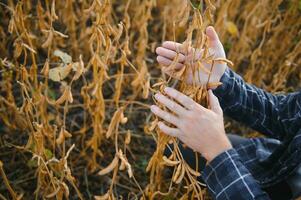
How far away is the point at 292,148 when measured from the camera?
854mm

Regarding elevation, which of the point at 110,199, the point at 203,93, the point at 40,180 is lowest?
the point at 40,180

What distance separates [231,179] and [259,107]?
0.87 feet

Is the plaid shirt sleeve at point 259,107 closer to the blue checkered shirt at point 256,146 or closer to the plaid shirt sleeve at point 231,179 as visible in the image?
the blue checkered shirt at point 256,146

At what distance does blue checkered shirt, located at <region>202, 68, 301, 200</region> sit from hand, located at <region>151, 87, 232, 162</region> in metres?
0.05

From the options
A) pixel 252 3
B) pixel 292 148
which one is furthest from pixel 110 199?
Result: pixel 252 3

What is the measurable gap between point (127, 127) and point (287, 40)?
2.35 ft

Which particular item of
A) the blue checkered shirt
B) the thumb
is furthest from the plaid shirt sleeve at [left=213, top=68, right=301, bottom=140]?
the thumb

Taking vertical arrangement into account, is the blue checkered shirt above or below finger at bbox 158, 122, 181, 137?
below

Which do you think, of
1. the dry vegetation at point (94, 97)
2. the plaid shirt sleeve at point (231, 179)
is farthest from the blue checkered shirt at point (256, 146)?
the dry vegetation at point (94, 97)

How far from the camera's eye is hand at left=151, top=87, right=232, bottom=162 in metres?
0.70

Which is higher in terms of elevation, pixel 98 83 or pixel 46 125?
pixel 98 83

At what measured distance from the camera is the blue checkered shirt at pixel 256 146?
0.75 m

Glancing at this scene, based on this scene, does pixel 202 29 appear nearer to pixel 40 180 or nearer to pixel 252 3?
pixel 40 180

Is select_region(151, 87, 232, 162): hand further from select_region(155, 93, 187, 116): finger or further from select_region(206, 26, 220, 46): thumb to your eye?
select_region(206, 26, 220, 46): thumb
